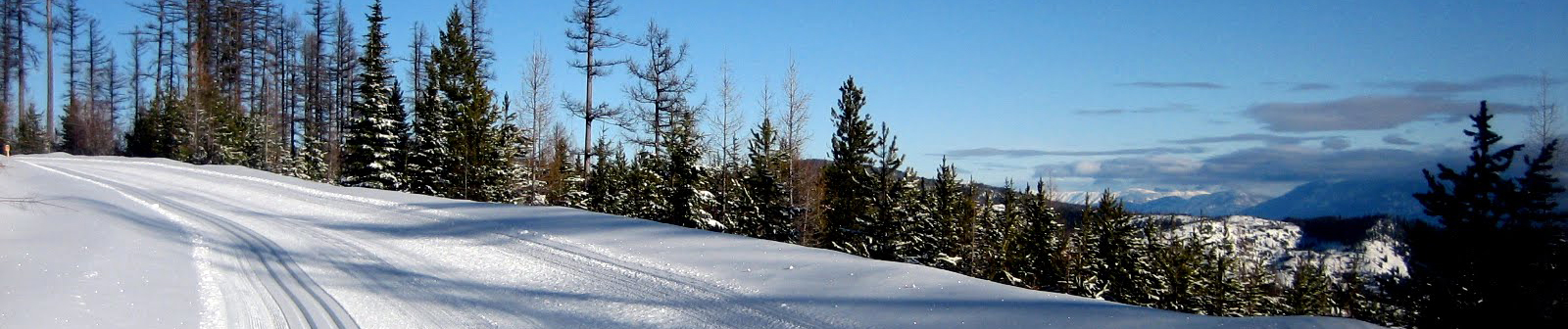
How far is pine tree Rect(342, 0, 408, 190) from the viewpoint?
2783 cm

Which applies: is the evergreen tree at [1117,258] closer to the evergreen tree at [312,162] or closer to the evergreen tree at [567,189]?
the evergreen tree at [567,189]

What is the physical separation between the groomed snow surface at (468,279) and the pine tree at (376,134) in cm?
1247

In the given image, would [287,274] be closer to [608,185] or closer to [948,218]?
[608,185]

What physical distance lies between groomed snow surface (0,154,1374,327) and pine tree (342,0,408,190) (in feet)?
40.9

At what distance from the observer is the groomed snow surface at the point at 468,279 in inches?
289

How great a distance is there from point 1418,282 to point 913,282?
1168 centimetres

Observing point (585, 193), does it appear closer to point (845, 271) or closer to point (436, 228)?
point (436, 228)

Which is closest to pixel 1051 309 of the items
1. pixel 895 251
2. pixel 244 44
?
pixel 895 251

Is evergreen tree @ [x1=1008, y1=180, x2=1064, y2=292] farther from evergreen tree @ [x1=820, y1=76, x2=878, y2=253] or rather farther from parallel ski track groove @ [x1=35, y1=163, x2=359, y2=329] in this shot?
parallel ski track groove @ [x1=35, y1=163, x2=359, y2=329]

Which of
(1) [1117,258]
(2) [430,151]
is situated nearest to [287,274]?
(2) [430,151]

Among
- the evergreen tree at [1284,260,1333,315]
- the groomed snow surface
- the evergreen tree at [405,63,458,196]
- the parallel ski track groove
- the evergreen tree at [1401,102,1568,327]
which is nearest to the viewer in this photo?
the groomed snow surface

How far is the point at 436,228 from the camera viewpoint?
13.5 meters

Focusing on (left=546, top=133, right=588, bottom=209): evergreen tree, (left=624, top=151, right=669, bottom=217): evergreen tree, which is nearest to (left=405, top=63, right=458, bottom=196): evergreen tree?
(left=546, top=133, right=588, bottom=209): evergreen tree

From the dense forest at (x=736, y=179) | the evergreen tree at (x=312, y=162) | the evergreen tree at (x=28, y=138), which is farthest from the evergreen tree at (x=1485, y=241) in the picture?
the evergreen tree at (x=28, y=138)
